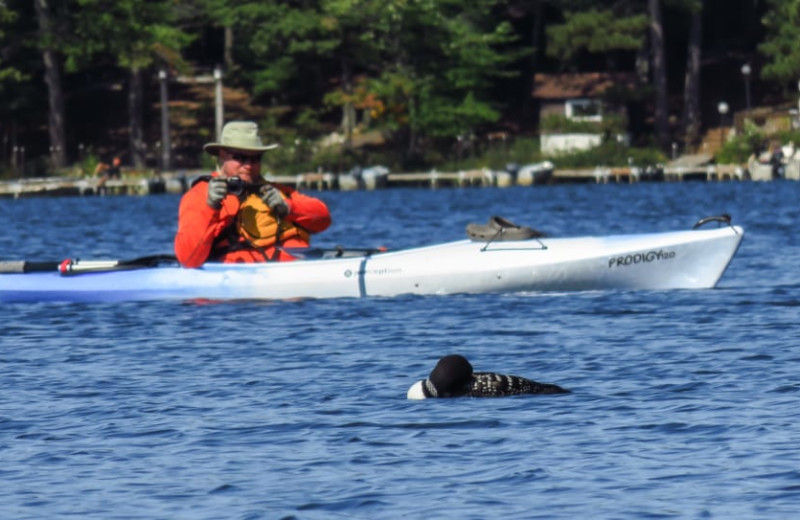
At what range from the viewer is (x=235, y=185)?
1911 centimetres

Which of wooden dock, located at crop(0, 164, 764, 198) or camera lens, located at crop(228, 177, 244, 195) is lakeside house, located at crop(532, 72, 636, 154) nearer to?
wooden dock, located at crop(0, 164, 764, 198)

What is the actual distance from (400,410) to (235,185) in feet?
21.3

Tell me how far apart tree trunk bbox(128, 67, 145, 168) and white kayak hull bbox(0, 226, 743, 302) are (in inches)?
2065

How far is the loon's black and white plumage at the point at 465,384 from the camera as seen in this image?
43.8 ft

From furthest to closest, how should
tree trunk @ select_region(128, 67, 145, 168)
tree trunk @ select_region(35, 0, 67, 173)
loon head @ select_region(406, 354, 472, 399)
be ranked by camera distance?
tree trunk @ select_region(128, 67, 145, 168)
tree trunk @ select_region(35, 0, 67, 173)
loon head @ select_region(406, 354, 472, 399)

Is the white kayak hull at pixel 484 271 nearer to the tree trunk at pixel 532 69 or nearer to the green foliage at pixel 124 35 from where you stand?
the green foliage at pixel 124 35

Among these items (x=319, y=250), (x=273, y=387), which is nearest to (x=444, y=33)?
(x=319, y=250)

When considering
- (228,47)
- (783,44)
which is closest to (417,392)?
(783,44)

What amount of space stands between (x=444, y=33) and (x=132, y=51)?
12185mm

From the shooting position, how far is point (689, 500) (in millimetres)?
10117

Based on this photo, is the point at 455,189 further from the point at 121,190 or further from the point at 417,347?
the point at 417,347

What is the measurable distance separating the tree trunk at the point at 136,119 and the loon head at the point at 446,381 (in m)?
60.2

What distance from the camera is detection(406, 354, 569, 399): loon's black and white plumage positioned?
13.4 m

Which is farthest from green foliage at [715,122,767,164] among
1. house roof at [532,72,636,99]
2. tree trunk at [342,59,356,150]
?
tree trunk at [342,59,356,150]
